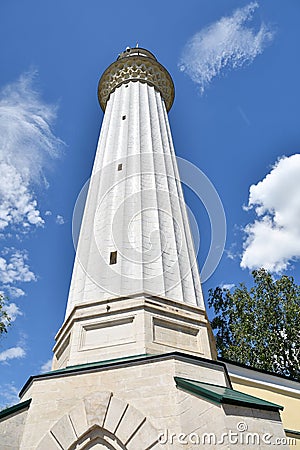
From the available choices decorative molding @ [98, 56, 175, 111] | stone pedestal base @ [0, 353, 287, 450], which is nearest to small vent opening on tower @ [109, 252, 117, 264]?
stone pedestal base @ [0, 353, 287, 450]

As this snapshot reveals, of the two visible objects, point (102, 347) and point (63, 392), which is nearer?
point (63, 392)

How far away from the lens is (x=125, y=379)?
584cm

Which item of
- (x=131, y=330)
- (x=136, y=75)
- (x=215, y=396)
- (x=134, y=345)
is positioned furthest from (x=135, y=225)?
(x=136, y=75)

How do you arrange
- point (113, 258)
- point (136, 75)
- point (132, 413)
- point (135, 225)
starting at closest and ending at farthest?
point (132, 413)
point (113, 258)
point (135, 225)
point (136, 75)

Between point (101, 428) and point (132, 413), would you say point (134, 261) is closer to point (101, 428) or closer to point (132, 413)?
point (132, 413)

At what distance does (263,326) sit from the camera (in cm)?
1803

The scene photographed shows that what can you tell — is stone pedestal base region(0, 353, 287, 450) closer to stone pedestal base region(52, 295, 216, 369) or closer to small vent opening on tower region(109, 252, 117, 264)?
stone pedestal base region(52, 295, 216, 369)

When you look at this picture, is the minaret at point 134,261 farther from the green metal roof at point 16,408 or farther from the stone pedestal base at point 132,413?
the green metal roof at point 16,408

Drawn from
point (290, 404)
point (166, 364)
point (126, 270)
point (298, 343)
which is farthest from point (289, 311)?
point (166, 364)

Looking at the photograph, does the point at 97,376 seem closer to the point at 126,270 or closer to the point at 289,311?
the point at 126,270

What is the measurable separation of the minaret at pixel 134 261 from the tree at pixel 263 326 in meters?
10.0

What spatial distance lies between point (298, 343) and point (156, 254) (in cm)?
1225

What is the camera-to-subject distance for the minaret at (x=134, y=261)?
22.6ft

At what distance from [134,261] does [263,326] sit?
39.6 ft
